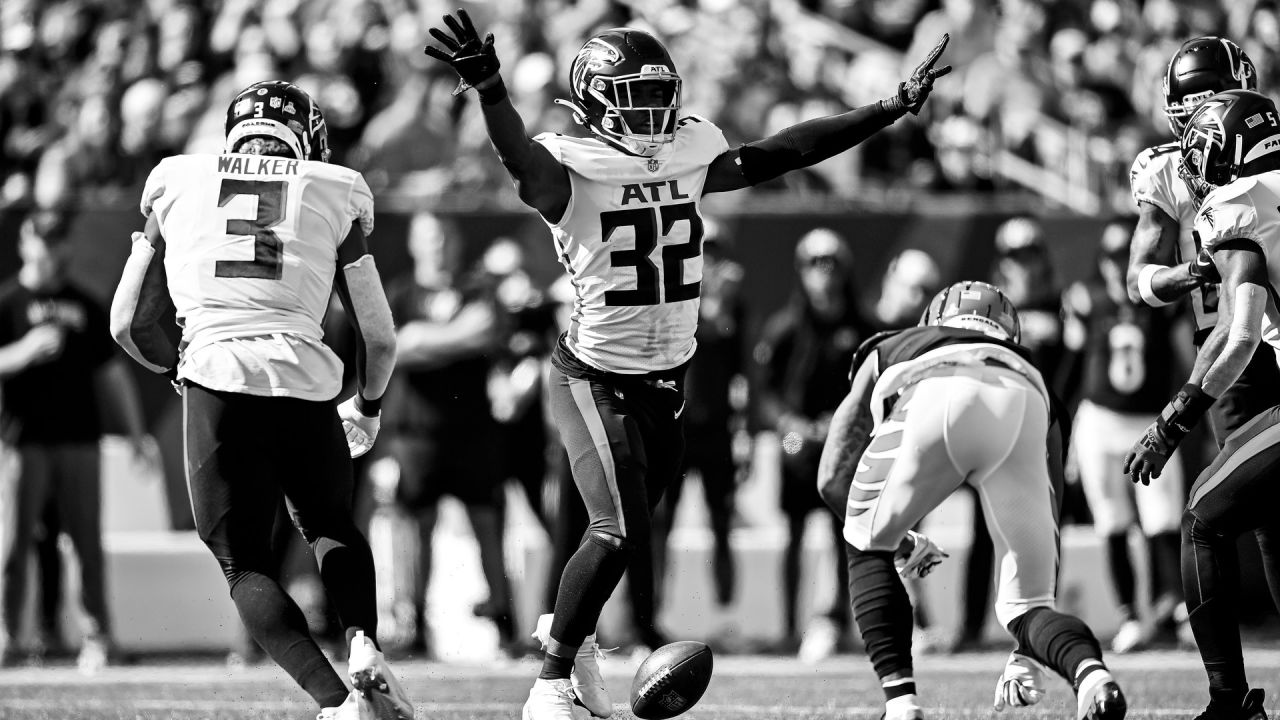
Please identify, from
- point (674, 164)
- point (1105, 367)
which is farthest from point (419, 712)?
point (1105, 367)

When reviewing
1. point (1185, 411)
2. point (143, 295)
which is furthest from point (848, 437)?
point (143, 295)

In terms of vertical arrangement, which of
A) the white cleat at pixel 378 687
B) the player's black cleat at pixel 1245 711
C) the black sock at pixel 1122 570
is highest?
the white cleat at pixel 378 687

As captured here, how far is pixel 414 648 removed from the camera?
8.84 m

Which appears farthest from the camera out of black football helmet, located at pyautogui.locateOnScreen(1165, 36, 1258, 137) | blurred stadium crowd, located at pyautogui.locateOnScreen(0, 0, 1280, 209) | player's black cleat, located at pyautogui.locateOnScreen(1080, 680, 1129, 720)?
blurred stadium crowd, located at pyautogui.locateOnScreen(0, 0, 1280, 209)

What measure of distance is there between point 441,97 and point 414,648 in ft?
14.7

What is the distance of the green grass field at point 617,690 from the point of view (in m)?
6.26

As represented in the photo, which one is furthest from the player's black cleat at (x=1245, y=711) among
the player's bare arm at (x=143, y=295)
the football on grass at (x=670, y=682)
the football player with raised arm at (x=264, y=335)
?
the player's bare arm at (x=143, y=295)

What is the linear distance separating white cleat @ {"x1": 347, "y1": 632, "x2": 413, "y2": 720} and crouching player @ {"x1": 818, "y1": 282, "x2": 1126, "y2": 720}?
133 centimetres

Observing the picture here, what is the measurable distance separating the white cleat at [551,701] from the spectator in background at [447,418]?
359 centimetres

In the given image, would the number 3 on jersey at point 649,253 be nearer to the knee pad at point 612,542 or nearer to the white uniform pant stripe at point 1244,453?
the knee pad at point 612,542

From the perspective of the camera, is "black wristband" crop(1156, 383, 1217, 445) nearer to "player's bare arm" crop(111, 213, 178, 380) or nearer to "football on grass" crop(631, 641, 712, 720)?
"football on grass" crop(631, 641, 712, 720)

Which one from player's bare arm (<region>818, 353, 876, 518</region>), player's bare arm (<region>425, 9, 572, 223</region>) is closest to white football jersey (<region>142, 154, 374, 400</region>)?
player's bare arm (<region>425, 9, 572, 223</region>)

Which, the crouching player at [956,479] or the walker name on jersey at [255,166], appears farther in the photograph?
the walker name on jersey at [255,166]

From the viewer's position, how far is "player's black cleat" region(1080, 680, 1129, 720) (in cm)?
442
